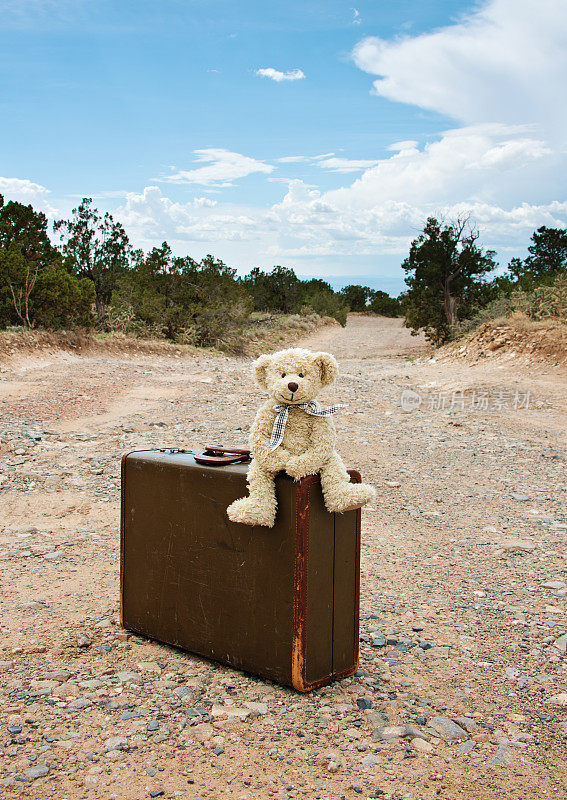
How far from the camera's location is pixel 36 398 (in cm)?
1034

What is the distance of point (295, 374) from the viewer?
2980 millimetres

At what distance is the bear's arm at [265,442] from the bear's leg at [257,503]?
0.16 feet

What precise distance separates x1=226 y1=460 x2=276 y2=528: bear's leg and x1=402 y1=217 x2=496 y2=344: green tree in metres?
20.2

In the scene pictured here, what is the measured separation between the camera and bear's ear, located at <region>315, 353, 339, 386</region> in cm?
304

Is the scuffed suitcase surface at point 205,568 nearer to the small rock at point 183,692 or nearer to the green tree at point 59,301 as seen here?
the small rock at point 183,692

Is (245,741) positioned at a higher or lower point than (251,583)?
lower

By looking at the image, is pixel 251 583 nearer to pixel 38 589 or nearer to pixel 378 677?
pixel 378 677

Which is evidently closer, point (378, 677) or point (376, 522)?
point (378, 677)

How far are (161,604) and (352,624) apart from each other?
0.94 m

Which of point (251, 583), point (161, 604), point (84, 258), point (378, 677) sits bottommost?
point (378, 677)

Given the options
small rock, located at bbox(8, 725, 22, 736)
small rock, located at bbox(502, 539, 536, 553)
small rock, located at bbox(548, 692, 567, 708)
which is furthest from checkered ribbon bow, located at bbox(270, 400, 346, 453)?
small rock, located at bbox(502, 539, 536, 553)

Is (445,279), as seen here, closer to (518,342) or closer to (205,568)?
(518,342)

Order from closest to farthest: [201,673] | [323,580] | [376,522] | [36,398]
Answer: [323,580]
[201,673]
[376,522]
[36,398]

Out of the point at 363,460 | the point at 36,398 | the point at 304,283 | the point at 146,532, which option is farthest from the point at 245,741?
the point at 304,283
